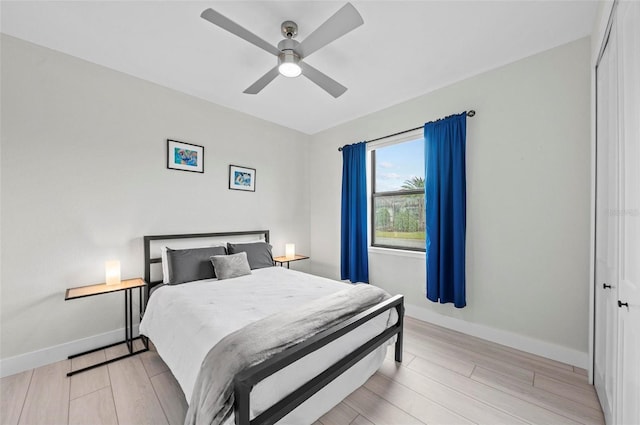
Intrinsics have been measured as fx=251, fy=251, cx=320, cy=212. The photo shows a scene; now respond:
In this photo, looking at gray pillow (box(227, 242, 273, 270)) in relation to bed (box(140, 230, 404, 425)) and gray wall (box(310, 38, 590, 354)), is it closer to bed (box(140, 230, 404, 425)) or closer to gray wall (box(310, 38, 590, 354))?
bed (box(140, 230, 404, 425))

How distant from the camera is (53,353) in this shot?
2232 mm

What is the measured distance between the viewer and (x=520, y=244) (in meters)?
2.42

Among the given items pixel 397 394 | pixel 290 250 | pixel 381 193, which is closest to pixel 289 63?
pixel 381 193

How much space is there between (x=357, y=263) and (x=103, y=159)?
3244mm

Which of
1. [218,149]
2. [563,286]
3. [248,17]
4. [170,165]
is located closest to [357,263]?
[563,286]

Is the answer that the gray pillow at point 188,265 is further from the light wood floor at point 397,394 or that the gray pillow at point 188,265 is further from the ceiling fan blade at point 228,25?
the ceiling fan blade at point 228,25

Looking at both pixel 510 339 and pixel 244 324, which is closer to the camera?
pixel 244 324

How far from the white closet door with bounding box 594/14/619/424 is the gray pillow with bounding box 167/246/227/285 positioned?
318 cm

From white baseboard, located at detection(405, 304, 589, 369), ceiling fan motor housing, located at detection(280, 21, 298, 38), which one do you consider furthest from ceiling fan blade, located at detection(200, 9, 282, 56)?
white baseboard, located at detection(405, 304, 589, 369)

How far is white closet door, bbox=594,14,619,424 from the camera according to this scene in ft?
4.75

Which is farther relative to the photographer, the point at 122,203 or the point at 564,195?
the point at 122,203

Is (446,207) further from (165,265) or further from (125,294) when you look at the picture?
(125,294)

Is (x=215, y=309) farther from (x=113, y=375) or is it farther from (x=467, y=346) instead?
(x=467, y=346)

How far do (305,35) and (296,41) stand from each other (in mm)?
285
